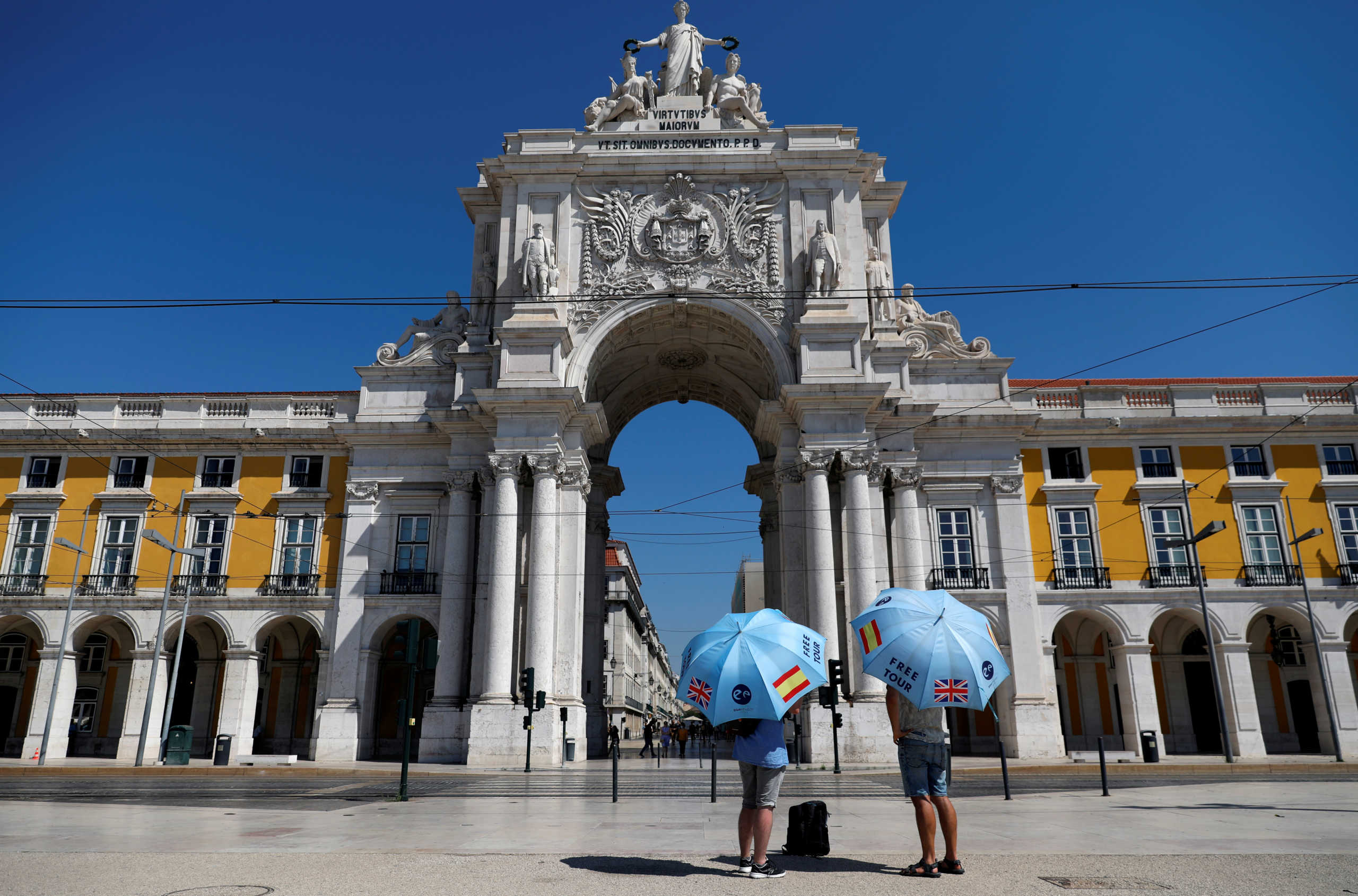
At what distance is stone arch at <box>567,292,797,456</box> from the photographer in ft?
114

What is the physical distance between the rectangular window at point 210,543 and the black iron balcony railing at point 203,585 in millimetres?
103

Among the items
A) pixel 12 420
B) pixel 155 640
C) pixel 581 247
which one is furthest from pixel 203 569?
pixel 581 247

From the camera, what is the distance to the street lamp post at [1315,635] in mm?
31672

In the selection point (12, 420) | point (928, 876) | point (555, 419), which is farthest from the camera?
point (12, 420)

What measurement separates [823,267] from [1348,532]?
22.0 metres

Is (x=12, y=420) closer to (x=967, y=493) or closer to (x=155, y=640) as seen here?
(x=155, y=640)

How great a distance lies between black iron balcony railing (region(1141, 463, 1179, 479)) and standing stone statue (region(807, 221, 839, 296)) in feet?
45.3

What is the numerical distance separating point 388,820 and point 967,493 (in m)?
26.6

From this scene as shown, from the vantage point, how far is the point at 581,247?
35.9m

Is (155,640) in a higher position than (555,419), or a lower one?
lower

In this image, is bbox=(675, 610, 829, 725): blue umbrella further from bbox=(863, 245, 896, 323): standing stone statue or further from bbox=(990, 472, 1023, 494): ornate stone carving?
bbox=(863, 245, 896, 323): standing stone statue

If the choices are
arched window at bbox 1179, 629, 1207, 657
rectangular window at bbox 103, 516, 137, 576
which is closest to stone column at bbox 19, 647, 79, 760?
rectangular window at bbox 103, 516, 137, 576

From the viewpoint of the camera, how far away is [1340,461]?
3628 cm

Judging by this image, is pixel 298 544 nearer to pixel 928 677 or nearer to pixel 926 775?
pixel 926 775
